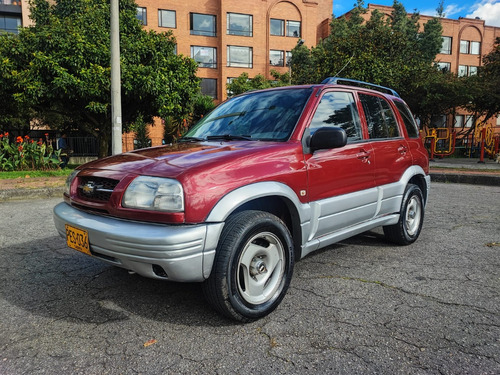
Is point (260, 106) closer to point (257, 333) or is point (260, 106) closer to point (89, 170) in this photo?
point (89, 170)

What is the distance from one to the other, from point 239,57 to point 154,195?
111 feet

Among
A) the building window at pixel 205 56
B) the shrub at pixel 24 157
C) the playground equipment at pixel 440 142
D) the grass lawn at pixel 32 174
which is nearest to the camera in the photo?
the grass lawn at pixel 32 174

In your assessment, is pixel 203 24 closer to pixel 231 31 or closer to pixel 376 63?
pixel 231 31

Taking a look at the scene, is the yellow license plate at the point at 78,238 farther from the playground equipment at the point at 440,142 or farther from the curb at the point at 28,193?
the playground equipment at the point at 440,142

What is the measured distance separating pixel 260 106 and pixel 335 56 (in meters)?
21.2

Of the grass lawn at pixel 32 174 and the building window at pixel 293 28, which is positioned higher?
the building window at pixel 293 28

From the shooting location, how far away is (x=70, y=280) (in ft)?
10.7

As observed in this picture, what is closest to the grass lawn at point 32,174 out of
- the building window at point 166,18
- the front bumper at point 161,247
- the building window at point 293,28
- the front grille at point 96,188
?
the front grille at point 96,188

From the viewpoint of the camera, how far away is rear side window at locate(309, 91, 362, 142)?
3256 millimetres

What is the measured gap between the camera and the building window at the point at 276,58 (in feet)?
114

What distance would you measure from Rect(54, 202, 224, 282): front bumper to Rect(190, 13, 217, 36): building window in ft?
112

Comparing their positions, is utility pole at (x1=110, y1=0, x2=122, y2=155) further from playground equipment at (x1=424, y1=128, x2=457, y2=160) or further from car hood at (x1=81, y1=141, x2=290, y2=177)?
playground equipment at (x1=424, y1=128, x2=457, y2=160)

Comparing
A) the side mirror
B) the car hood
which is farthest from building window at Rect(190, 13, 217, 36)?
the side mirror

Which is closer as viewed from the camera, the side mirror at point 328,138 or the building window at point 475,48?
the side mirror at point 328,138
